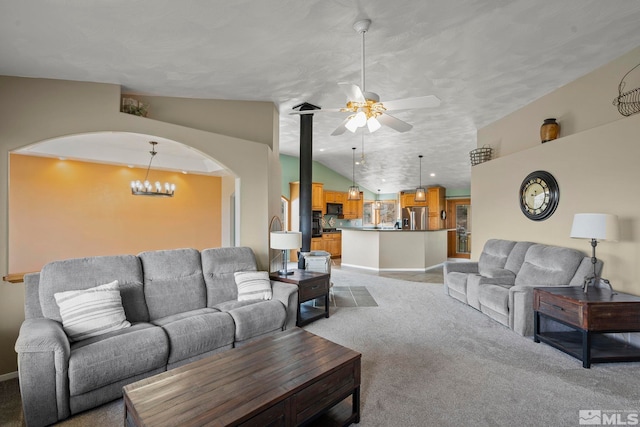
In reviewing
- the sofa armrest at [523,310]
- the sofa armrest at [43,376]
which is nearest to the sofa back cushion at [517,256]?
the sofa armrest at [523,310]

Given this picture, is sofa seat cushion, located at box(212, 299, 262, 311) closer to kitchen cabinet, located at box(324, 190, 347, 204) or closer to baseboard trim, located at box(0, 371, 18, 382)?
baseboard trim, located at box(0, 371, 18, 382)

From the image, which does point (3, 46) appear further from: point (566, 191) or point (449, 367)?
point (566, 191)

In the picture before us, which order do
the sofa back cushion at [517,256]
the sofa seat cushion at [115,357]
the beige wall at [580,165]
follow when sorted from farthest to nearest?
the sofa back cushion at [517,256], the beige wall at [580,165], the sofa seat cushion at [115,357]

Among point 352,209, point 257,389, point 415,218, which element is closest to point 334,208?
point 352,209

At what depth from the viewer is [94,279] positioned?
8.49ft

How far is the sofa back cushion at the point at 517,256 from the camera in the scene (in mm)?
4125

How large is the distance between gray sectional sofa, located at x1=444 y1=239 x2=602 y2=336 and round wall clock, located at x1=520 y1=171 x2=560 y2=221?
0.48 meters

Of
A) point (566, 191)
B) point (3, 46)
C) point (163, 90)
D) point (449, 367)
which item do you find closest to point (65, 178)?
point (163, 90)

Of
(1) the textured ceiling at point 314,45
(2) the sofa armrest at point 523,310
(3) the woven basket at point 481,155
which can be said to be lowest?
(2) the sofa armrest at point 523,310

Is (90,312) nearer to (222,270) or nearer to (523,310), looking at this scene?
(222,270)

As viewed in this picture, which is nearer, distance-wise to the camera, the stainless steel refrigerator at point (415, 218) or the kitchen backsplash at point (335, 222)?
the kitchen backsplash at point (335, 222)

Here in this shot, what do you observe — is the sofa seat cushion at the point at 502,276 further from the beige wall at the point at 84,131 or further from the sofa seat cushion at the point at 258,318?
the beige wall at the point at 84,131

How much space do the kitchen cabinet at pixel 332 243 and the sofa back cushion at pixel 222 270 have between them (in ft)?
18.5

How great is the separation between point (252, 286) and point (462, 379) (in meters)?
2.25
